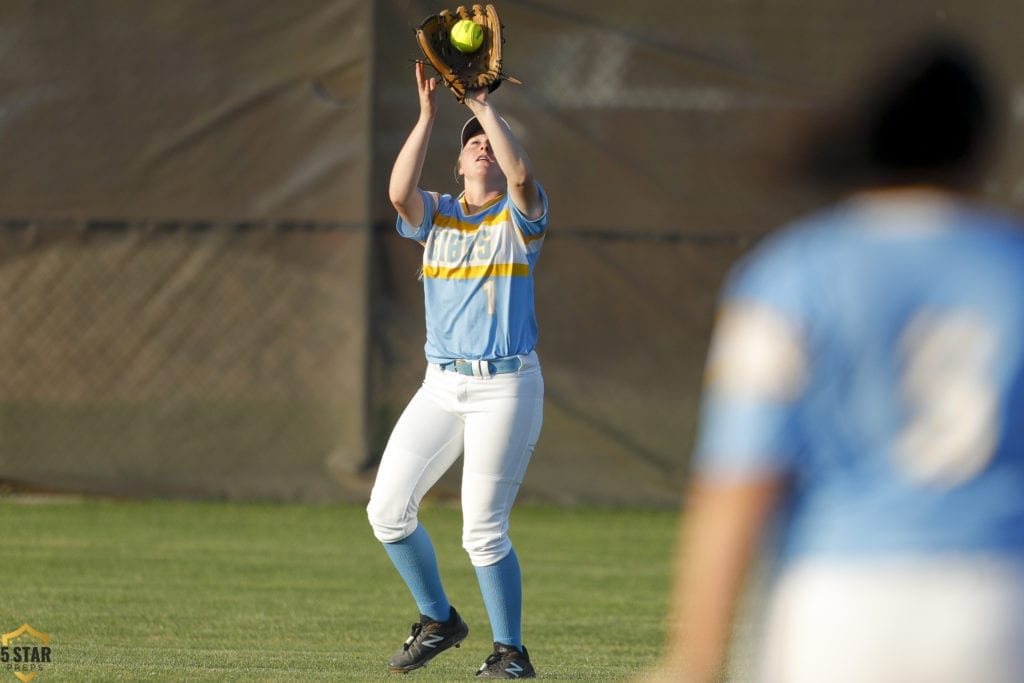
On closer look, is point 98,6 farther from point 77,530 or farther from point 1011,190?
point 1011,190

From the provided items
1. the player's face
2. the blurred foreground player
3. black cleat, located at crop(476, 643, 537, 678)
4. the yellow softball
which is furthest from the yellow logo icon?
the blurred foreground player

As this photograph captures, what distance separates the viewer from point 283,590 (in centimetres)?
802

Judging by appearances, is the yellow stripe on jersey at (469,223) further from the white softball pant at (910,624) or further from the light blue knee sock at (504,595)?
the white softball pant at (910,624)

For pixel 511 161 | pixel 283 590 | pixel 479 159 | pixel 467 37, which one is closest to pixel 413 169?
pixel 479 159

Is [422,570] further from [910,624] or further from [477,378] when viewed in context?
[910,624]

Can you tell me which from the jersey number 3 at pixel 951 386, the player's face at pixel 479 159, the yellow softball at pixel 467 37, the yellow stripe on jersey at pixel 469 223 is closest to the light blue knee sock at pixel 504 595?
the yellow stripe on jersey at pixel 469 223

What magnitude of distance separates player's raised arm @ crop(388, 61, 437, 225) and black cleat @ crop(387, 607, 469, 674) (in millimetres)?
1343

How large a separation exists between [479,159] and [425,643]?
1607mm

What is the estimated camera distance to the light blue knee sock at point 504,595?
5.78 m

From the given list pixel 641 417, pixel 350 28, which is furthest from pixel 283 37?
pixel 641 417

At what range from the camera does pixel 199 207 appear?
1095 cm

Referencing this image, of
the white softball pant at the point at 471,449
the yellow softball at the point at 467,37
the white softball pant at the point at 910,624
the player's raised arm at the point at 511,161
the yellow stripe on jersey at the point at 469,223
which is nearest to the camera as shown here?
the white softball pant at the point at 910,624

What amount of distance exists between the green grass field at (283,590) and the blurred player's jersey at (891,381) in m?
3.73

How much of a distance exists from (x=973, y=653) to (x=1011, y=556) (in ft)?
→ 0.41
